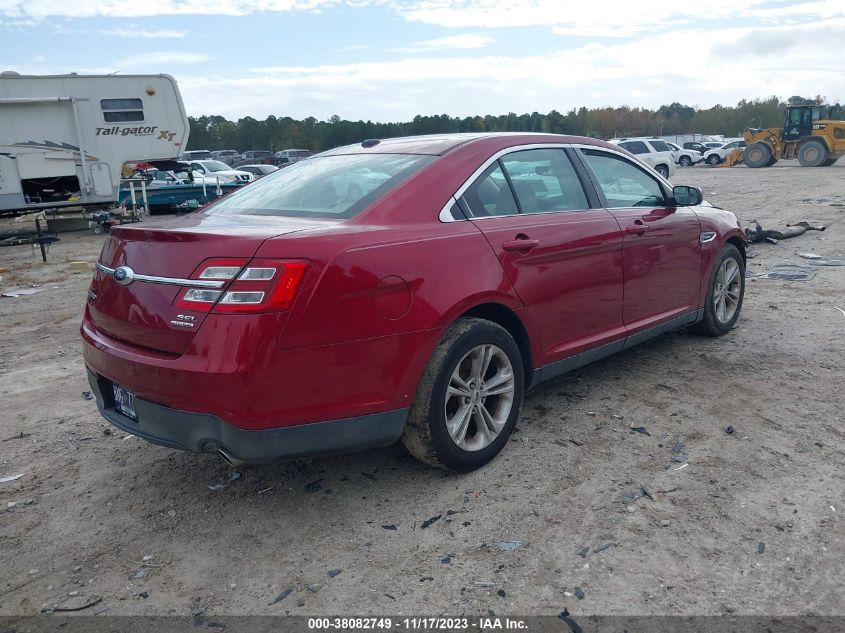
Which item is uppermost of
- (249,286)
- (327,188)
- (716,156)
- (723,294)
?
(327,188)

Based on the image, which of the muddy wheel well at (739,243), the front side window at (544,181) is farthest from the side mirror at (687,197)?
the front side window at (544,181)

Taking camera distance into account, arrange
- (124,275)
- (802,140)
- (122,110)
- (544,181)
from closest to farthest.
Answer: (124,275)
(544,181)
(122,110)
(802,140)

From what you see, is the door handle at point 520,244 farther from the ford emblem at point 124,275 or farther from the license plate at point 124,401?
the license plate at point 124,401

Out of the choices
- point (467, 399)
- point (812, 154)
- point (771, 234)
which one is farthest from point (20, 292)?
point (812, 154)

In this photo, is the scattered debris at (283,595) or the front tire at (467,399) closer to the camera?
the scattered debris at (283,595)

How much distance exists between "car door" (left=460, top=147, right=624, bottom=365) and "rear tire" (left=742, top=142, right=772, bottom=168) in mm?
30955

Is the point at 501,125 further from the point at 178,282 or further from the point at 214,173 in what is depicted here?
the point at 178,282

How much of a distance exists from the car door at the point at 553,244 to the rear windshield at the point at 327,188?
0.42m

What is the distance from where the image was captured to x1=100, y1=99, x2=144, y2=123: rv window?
15469 millimetres

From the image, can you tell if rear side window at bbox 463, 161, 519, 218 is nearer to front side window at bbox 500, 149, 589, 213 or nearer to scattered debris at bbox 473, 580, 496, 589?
front side window at bbox 500, 149, 589, 213

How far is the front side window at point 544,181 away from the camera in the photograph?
3904 millimetres

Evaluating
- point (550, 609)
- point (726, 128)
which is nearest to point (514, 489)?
point (550, 609)

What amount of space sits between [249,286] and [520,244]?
4.91 feet

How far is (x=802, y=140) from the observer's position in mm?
29781
